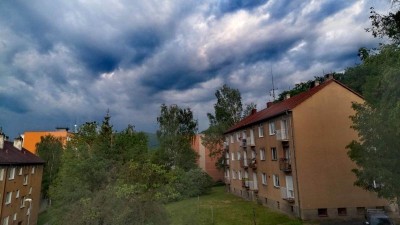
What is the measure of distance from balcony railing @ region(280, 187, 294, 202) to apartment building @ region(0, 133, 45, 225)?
28356mm

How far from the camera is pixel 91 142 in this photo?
24719mm

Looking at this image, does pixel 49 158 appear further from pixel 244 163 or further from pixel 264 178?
pixel 264 178

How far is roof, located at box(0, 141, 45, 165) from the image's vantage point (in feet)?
113

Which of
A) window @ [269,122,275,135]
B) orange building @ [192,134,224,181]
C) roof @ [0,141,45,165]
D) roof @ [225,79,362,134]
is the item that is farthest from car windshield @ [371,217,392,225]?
orange building @ [192,134,224,181]

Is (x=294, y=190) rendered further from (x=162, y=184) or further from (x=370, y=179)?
(x=162, y=184)

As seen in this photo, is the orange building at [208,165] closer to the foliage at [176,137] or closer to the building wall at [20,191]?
the foliage at [176,137]

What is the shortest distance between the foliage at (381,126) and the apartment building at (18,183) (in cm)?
3454

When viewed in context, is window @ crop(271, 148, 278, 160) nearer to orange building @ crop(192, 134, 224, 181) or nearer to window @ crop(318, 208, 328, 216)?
window @ crop(318, 208, 328, 216)

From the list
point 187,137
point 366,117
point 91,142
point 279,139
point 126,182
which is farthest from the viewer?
point 187,137

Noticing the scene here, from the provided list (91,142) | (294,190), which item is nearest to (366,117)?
(294,190)

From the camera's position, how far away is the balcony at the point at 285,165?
28.9 m

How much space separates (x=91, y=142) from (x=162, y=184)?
41.5 ft

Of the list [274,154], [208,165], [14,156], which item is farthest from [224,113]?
[14,156]

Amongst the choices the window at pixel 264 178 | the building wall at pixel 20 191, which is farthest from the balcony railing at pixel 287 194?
the building wall at pixel 20 191
